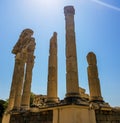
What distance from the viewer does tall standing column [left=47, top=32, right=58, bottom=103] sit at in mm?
15586

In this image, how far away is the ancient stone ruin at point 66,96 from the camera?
11.7 metres

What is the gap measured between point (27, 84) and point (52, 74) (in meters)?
5.07

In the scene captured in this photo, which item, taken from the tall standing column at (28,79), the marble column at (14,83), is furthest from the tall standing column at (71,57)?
the marble column at (14,83)

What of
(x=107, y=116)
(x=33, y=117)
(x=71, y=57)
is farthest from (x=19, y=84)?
(x=107, y=116)

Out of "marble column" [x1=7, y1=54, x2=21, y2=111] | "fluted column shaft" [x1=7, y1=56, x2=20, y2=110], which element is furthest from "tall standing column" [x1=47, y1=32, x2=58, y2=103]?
"fluted column shaft" [x1=7, y1=56, x2=20, y2=110]

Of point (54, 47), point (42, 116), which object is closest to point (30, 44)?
point (54, 47)

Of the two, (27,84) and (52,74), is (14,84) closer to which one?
(27,84)

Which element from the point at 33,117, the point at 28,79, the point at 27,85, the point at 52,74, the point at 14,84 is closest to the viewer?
the point at 33,117

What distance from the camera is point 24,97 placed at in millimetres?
19391

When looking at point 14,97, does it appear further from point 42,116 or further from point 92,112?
point 92,112

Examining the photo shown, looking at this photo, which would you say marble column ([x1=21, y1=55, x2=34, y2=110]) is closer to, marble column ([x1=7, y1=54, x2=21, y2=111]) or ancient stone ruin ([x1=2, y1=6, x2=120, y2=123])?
ancient stone ruin ([x1=2, y1=6, x2=120, y2=123])

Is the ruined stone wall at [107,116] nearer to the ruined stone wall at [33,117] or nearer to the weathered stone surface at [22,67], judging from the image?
the ruined stone wall at [33,117]

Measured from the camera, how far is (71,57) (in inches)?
554

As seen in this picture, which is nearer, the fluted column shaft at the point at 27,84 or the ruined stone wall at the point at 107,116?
the ruined stone wall at the point at 107,116
